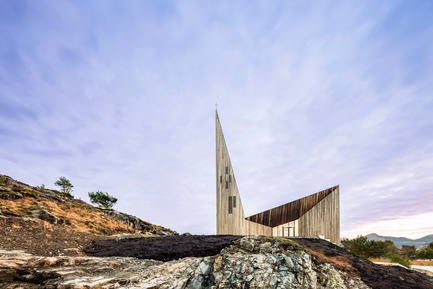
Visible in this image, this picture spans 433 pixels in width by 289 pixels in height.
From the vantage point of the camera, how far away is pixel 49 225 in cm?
1005

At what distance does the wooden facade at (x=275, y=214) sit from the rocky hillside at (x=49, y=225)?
19.4ft

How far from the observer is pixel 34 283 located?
475 cm

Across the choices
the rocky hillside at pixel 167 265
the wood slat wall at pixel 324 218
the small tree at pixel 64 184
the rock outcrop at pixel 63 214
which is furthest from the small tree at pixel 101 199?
the wood slat wall at pixel 324 218

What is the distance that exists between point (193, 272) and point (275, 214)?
25.4 feet

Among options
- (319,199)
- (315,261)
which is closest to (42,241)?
(315,261)

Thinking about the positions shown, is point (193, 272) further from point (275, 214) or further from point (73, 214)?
point (73, 214)

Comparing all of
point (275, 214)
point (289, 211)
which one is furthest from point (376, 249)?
point (275, 214)

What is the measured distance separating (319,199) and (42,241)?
11025 mm

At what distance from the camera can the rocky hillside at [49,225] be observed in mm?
7738

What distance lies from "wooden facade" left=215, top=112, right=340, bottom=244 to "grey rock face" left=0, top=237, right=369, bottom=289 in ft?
17.9

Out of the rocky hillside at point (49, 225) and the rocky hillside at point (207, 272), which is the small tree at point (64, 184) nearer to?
the rocky hillside at point (49, 225)

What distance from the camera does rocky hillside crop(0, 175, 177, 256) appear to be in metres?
7.74

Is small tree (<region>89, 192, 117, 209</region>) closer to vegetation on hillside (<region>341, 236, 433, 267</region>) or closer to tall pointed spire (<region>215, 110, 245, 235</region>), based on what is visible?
tall pointed spire (<region>215, 110, 245, 235</region>)

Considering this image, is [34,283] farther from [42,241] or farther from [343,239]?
[343,239]
